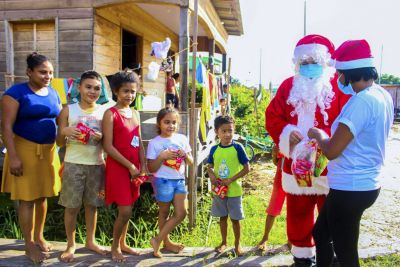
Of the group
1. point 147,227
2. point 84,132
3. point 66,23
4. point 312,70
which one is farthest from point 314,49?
point 66,23

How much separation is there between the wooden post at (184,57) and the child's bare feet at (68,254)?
2.38 metres

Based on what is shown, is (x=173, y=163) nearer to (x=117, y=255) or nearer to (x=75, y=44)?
(x=117, y=255)

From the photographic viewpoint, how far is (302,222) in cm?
296

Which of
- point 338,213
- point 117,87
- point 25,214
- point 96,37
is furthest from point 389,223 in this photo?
point 96,37

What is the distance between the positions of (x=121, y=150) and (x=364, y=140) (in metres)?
1.79

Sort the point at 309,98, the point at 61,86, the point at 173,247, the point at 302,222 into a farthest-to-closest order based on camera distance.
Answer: the point at 61,86, the point at 173,247, the point at 302,222, the point at 309,98

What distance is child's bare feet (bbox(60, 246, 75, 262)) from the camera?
3062 millimetres

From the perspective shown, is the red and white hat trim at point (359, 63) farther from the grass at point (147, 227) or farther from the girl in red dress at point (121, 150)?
the grass at point (147, 227)

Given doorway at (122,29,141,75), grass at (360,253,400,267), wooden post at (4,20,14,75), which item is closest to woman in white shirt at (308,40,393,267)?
grass at (360,253,400,267)

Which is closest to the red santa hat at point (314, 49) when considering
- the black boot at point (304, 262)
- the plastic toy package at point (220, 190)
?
the plastic toy package at point (220, 190)

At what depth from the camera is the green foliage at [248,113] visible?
1238cm

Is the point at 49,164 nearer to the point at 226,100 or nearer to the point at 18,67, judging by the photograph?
the point at 18,67

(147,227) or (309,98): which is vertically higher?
(309,98)

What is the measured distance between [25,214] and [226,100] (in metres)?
7.91
